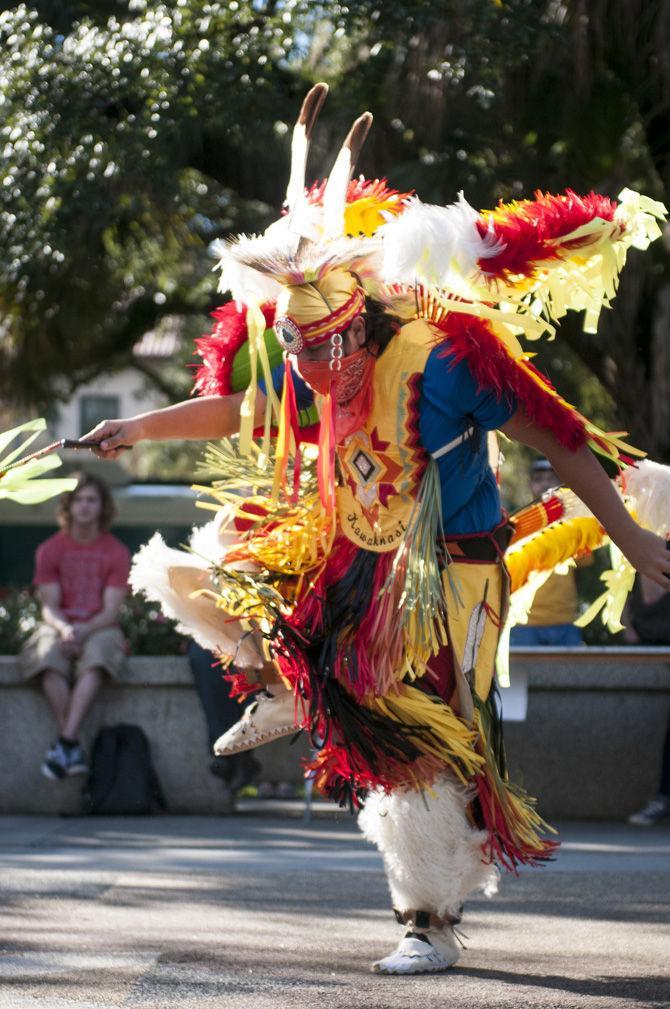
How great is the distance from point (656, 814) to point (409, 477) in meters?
4.02

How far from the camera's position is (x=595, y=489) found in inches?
150

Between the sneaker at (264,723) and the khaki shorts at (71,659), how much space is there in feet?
10.7

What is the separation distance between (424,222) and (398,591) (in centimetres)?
88

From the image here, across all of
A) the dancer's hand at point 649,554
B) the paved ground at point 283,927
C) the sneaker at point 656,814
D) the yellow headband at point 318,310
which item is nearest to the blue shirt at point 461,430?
the yellow headband at point 318,310

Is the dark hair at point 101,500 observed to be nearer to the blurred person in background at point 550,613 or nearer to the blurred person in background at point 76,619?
the blurred person in background at point 76,619

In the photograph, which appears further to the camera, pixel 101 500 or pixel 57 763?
pixel 101 500

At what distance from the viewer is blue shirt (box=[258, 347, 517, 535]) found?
148 inches

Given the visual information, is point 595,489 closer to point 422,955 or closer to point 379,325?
point 379,325

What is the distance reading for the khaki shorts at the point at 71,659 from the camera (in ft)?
24.7

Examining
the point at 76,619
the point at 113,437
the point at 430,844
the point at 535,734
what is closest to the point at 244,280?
the point at 113,437

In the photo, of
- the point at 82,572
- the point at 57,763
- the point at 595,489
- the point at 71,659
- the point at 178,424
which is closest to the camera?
the point at 595,489

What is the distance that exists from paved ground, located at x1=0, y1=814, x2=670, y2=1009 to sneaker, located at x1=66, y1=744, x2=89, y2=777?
0.48 meters

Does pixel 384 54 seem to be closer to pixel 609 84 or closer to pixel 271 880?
pixel 609 84

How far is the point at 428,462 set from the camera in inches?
152
